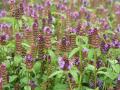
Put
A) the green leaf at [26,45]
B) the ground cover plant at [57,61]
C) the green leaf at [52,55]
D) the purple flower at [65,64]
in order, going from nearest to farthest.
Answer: the purple flower at [65,64] → the ground cover plant at [57,61] → the green leaf at [52,55] → the green leaf at [26,45]

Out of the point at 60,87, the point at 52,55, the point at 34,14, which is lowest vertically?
the point at 60,87

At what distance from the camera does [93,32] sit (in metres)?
3.83

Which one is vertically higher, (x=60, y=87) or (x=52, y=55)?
(x=52, y=55)

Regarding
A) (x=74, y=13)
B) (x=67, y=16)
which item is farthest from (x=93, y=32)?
(x=74, y=13)

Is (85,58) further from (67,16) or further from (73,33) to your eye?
(67,16)

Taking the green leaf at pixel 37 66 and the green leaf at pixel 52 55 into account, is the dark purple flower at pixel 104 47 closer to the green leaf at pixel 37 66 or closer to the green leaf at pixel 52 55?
the green leaf at pixel 52 55

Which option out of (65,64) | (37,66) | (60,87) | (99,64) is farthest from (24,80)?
(99,64)

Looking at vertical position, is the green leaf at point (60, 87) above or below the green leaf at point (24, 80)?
below

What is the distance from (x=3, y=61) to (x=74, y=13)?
2095 mm

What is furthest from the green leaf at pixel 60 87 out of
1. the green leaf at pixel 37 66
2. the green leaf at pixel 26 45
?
the green leaf at pixel 26 45

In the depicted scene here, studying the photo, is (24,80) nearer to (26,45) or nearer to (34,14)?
(26,45)

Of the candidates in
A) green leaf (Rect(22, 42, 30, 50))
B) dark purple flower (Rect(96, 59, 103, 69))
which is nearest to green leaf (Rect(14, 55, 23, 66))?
green leaf (Rect(22, 42, 30, 50))

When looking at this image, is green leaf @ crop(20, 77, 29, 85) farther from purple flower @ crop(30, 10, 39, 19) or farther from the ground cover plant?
purple flower @ crop(30, 10, 39, 19)


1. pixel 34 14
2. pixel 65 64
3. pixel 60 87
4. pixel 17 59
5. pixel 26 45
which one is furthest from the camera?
pixel 34 14
